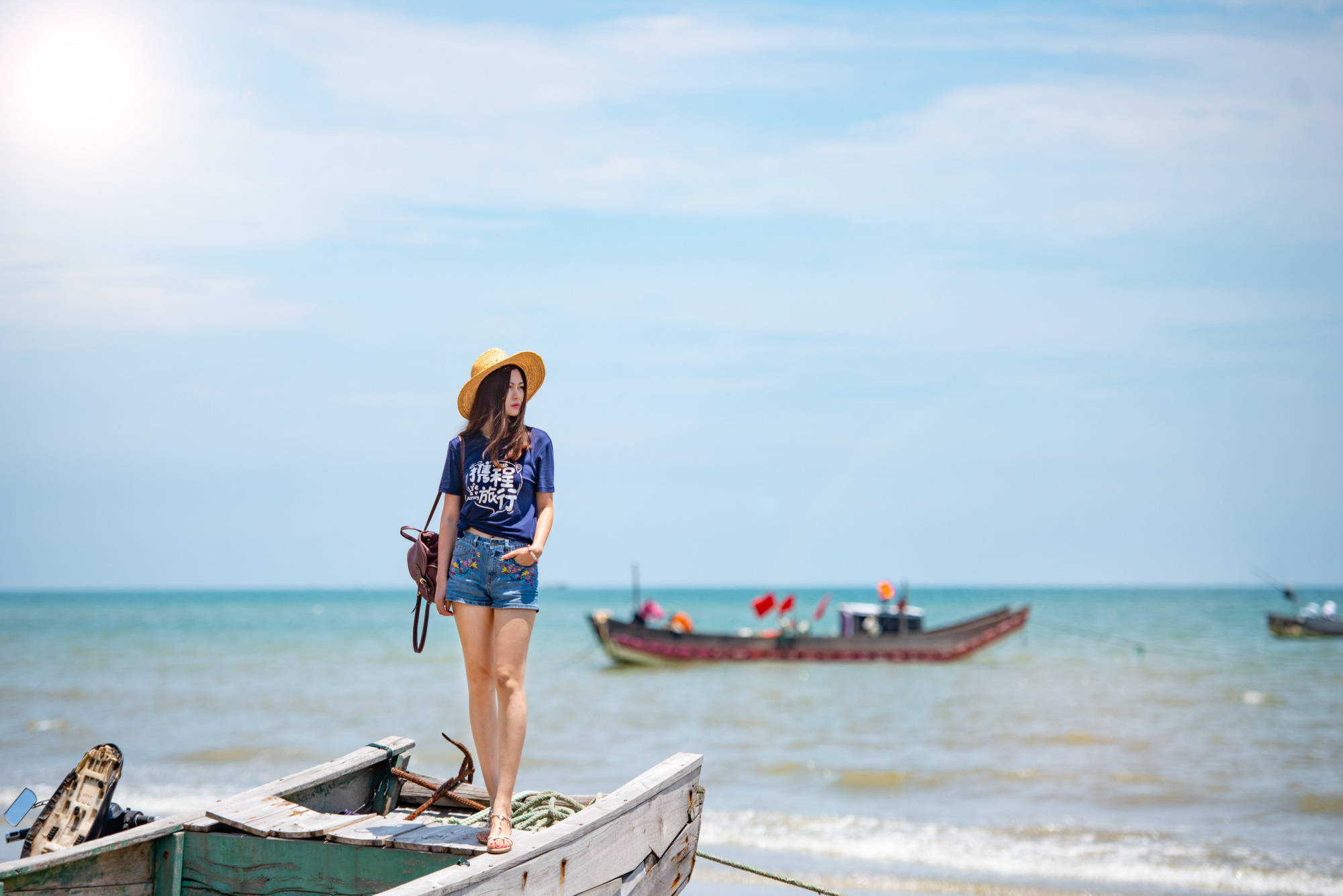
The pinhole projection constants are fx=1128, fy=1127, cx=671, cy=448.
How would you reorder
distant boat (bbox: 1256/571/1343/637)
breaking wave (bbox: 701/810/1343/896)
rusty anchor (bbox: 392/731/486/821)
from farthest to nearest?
1. distant boat (bbox: 1256/571/1343/637)
2. breaking wave (bbox: 701/810/1343/896)
3. rusty anchor (bbox: 392/731/486/821)

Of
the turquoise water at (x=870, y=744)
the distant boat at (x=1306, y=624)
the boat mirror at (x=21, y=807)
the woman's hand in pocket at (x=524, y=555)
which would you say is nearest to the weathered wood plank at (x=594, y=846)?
the woman's hand in pocket at (x=524, y=555)

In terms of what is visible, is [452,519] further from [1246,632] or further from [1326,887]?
[1246,632]

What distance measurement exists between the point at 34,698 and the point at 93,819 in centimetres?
1863

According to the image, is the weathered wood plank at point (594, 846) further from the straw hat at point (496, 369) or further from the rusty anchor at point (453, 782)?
the straw hat at point (496, 369)

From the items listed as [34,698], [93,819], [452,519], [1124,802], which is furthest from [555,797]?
[34,698]

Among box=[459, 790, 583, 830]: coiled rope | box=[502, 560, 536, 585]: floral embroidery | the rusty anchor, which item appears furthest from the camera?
the rusty anchor

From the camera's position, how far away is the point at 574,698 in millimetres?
21000

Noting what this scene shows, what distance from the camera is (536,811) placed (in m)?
4.40

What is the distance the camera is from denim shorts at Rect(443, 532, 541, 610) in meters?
3.96

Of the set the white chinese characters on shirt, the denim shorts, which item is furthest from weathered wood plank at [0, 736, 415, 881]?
the white chinese characters on shirt

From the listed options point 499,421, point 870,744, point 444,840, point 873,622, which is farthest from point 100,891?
point 873,622

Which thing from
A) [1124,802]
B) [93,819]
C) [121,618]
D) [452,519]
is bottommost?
[121,618]

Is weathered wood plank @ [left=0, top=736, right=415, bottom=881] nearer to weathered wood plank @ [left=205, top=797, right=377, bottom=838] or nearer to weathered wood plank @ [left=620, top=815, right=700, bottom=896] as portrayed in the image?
weathered wood plank @ [left=205, top=797, right=377, bottom=838]

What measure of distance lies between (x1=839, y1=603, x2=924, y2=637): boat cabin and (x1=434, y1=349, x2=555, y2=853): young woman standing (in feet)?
81.7
